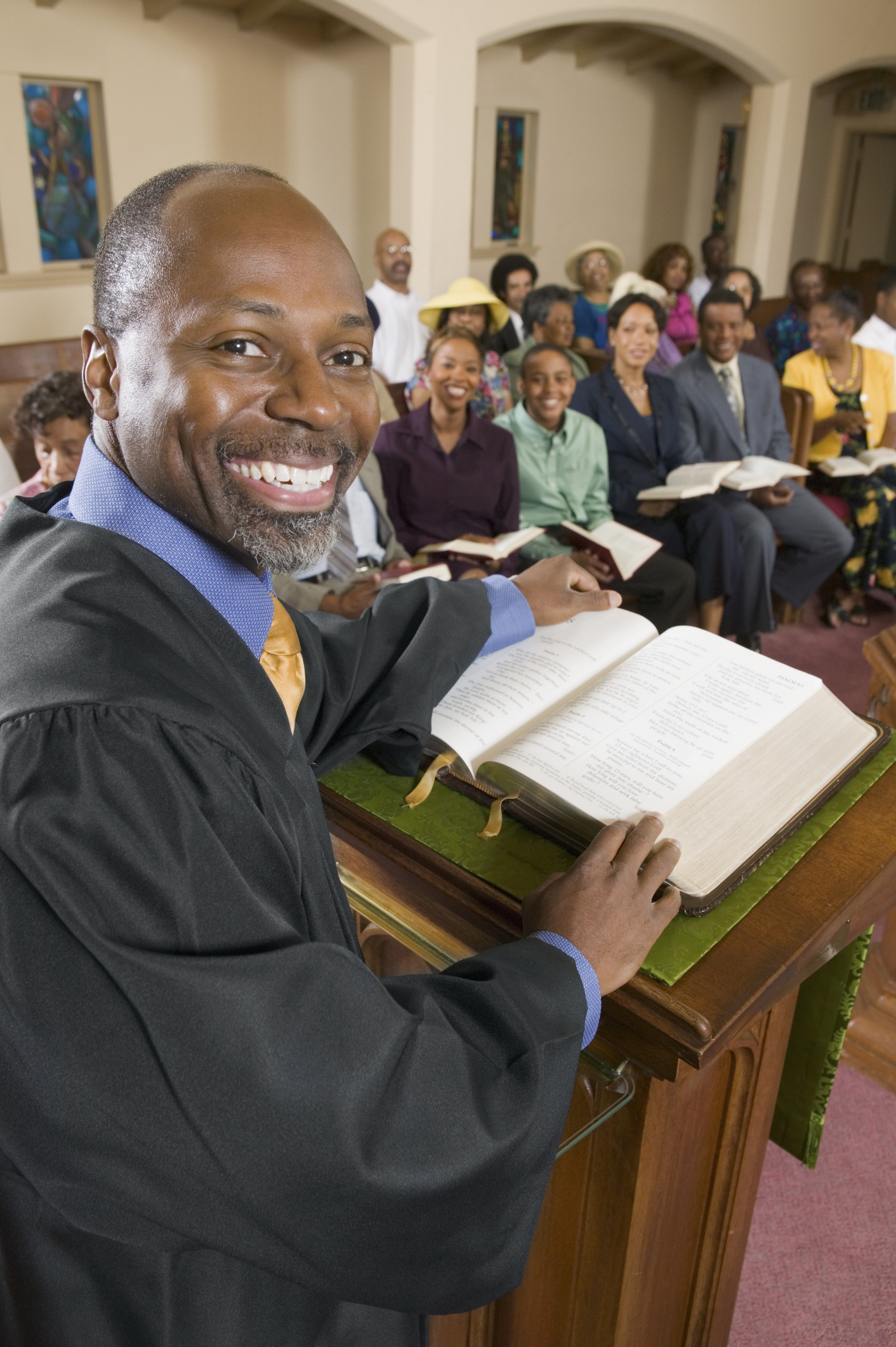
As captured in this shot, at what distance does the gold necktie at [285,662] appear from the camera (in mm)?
1075

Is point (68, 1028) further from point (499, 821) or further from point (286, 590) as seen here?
point (286, 590)

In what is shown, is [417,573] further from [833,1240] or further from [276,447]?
[276,447]

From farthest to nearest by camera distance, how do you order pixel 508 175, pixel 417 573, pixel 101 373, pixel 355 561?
pixel 508 175
pixel 355 561
pixel 417 573
pixel 101 373

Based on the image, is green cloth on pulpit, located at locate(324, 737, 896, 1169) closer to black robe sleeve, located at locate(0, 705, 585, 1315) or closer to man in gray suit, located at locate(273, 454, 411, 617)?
black robe sleeve, located at locate(0, 705, 585, 1315)

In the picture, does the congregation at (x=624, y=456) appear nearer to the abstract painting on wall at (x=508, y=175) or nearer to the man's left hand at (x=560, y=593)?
the man's left hand at (x=560, y=593)

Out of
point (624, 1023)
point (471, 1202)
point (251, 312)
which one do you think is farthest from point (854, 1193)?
point (251, 312)

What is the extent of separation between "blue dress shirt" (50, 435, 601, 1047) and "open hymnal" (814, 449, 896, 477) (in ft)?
13.6

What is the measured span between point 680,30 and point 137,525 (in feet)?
29.7

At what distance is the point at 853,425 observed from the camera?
190 inches

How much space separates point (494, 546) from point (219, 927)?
2510 millimetres

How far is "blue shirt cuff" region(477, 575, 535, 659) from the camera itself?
130cm

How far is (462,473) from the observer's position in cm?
357

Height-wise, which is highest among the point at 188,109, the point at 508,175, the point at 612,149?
the point at 612,149

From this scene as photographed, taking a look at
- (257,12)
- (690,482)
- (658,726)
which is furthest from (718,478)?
(257,12)
